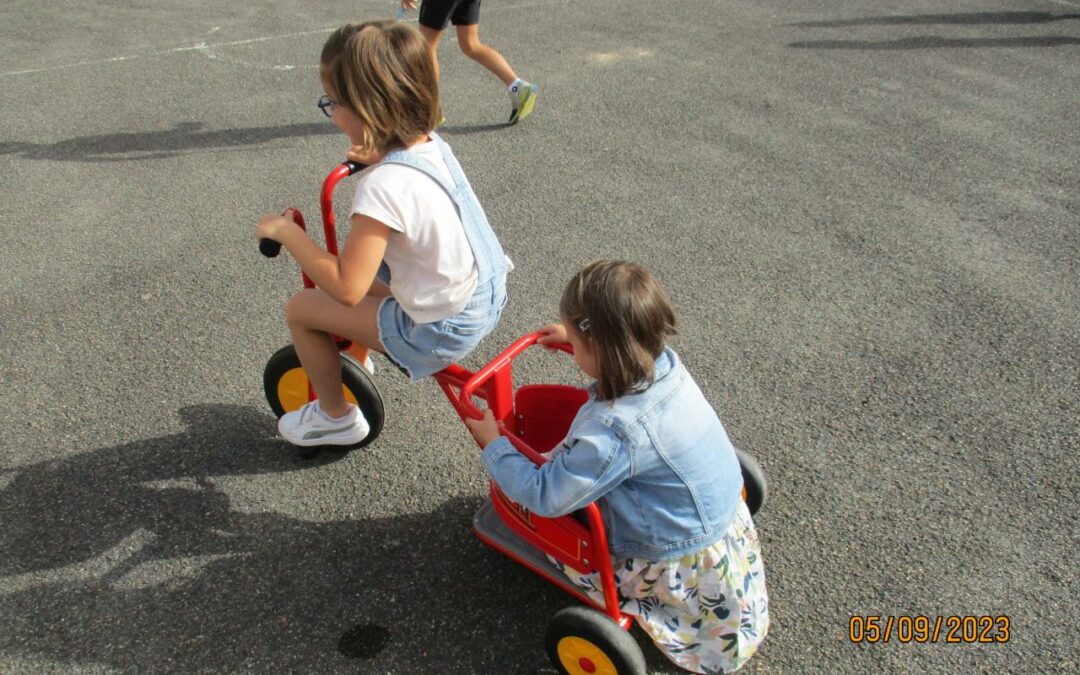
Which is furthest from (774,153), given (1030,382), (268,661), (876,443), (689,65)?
(268,661)

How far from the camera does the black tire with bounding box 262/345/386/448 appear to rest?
2580 mm

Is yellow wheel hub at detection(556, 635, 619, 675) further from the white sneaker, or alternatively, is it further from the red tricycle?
the white sneaker

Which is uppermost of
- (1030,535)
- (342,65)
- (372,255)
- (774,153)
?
(342,65)

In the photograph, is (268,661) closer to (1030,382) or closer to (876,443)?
(876,443)

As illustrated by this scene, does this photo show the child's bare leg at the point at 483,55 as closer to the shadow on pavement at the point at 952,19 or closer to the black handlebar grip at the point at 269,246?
the shadow on pavement at the point at 952,19

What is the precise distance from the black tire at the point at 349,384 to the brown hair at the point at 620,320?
949mm

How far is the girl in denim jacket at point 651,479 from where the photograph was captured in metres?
1.83

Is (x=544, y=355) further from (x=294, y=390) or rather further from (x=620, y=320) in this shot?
(x=620, y=320)

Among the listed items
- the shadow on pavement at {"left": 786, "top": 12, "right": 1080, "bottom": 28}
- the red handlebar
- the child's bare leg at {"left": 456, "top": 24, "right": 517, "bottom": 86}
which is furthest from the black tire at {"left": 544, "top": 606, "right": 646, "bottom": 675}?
the shadow on pavement at {"left": 786, "top": 12, "right": 1080, "bottom": 28}

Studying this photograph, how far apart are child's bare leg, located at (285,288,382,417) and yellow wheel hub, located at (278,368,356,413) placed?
150 mm

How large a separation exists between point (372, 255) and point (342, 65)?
0.45 meters

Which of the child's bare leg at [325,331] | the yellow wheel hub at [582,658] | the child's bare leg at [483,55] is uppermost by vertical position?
the child's bare leg at [483,55]

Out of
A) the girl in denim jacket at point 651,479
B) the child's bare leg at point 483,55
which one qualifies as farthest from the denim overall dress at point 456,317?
the child's bare leg at point 483,55

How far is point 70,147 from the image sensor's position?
15.9ft
